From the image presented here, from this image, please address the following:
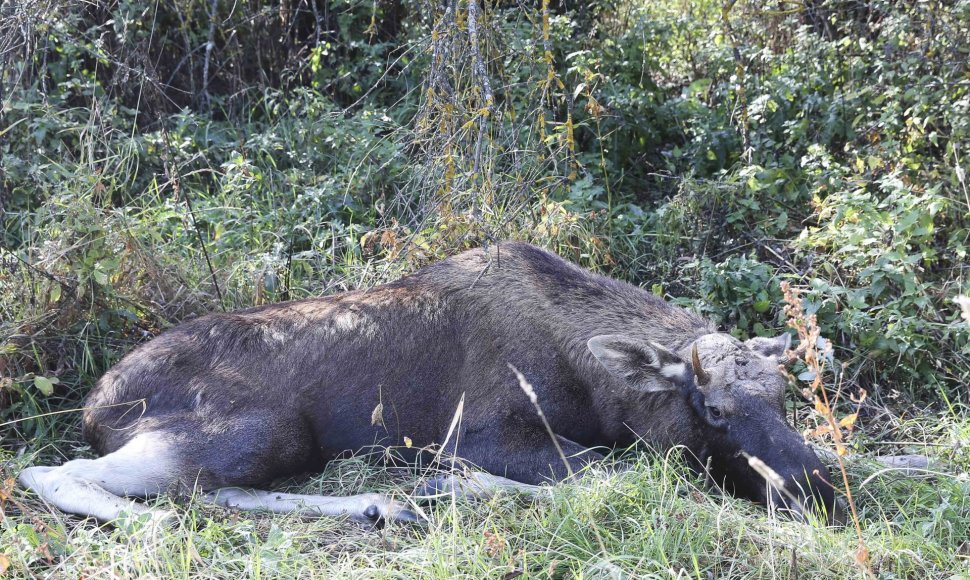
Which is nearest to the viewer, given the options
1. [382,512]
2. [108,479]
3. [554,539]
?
[554,539]

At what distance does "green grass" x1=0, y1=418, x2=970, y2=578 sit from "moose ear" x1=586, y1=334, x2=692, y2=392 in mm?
473

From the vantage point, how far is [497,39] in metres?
7.37

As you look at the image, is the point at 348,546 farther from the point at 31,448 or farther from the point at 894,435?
the point at 894,435

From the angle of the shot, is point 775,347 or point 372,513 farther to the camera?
point 775,347

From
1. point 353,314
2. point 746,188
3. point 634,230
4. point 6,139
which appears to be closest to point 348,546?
point 353,314

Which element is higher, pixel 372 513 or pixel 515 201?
pixel 515 201

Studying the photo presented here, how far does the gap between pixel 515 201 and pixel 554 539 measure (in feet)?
9.91

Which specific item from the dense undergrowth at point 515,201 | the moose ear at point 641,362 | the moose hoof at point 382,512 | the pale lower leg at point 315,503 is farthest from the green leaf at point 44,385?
the moose ear at point 641,362

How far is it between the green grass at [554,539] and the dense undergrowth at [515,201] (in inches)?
0.8

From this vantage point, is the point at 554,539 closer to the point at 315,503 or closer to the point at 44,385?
the point at 315,503

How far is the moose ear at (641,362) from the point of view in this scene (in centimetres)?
526

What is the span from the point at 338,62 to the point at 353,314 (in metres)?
4.39

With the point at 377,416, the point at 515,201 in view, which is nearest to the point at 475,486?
the point at 377,416

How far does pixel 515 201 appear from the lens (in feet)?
22.6
